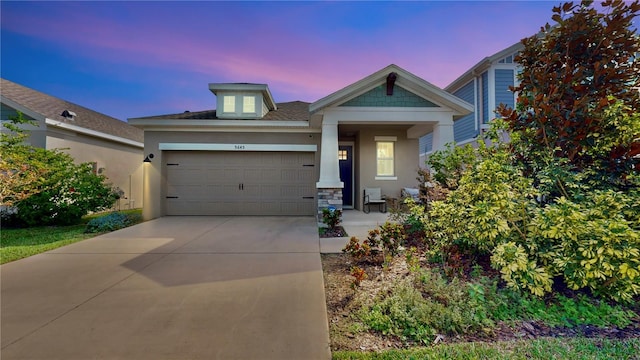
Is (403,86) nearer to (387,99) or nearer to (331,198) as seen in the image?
(387,99)

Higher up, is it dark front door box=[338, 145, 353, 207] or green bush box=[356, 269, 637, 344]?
dark front door box=[338, 145, 353, 207]

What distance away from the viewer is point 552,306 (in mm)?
2896

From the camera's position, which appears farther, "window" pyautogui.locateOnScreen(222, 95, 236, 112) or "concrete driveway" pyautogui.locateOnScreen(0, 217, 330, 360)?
"window" pyautogui.locateOnScreen(222, 95, 236, 112)

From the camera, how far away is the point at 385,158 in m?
10.8

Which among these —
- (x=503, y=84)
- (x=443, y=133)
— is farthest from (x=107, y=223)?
(x=503, y=84)

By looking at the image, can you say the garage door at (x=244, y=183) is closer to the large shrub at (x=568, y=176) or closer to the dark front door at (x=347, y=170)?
the dark front door at (x=347, y=170)

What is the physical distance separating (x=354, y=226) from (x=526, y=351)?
18.6ft

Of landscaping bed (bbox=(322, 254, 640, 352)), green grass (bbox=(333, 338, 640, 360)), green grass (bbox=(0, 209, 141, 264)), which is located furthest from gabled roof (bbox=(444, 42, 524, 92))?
green grass (bbox=(0, 209, 141, 264))

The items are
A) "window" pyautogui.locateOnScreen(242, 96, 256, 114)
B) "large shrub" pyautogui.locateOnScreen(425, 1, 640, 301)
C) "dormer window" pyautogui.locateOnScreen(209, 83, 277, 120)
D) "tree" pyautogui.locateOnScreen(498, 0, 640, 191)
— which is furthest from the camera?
"window" pyautogui.locateOnScreen(242, 96, 256, 114)

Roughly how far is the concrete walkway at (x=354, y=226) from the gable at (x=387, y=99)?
12.4 ft

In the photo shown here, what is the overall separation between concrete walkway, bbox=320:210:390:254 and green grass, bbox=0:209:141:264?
6.14 metres

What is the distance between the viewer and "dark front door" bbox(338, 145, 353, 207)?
11.4 m

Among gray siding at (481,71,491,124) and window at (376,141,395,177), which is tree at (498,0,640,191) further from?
gray siding at (481,71,491,124)

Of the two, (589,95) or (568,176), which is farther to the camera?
(589,95)
